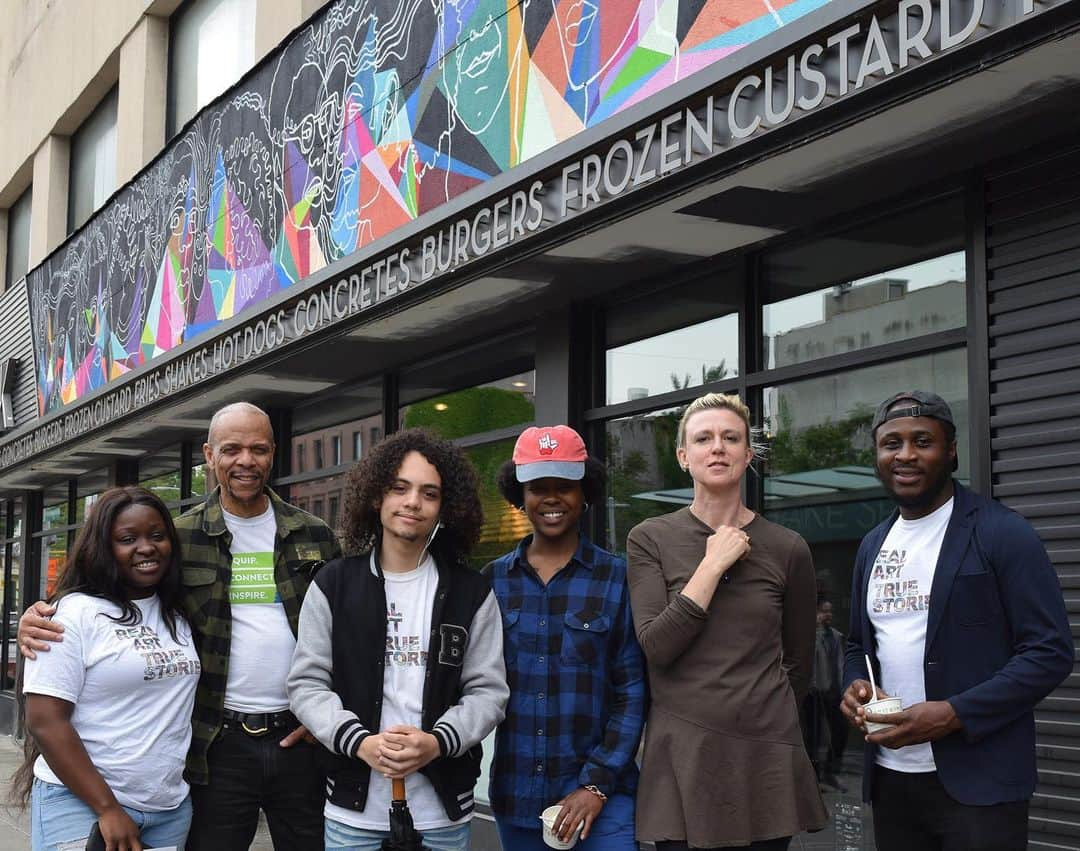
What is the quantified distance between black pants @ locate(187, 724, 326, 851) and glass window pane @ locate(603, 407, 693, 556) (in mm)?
2700

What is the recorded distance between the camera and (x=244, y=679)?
4.04 metres

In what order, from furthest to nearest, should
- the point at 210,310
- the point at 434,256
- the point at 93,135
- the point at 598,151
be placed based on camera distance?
the point at 93,135 → the point at 210,310 → the point at 434,256 → the point at 598,151

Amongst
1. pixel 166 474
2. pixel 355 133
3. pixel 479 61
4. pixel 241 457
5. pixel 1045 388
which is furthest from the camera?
pixel 166 474

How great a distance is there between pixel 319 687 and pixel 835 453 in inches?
108

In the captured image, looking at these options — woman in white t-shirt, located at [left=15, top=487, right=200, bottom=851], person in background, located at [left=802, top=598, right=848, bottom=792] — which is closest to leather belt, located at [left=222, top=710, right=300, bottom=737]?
woman in white t-shirt, located at [left=15, top=487, right=200, bottom=851]

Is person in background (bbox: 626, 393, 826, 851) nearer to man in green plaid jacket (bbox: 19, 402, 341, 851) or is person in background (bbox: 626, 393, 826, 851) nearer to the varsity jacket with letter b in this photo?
the varsity jacket with letter b

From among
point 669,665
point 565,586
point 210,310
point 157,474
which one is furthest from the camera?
point 157,474

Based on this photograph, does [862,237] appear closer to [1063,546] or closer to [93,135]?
[1063,546]

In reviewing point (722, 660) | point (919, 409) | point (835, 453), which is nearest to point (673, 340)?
point (835, 453)

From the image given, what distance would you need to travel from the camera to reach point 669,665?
3.52 meters

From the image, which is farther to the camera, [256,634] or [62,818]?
[256,634]

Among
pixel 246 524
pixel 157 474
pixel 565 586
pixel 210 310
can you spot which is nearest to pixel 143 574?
pixel 246 524

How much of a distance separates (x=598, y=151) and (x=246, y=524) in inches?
83.5

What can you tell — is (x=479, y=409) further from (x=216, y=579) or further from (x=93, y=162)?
(x=93, y=162)
